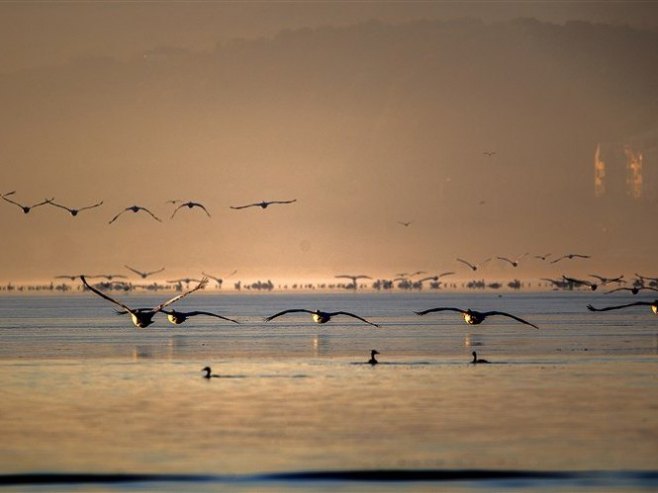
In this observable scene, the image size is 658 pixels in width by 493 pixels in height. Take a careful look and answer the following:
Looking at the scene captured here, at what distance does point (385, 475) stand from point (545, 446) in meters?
5.94

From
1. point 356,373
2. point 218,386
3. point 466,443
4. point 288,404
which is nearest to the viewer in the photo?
point 466,443

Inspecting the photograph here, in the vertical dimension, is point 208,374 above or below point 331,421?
above

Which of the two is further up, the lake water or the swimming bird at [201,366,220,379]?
the swimming bird at [201,366,220,379]

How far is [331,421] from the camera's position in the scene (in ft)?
138

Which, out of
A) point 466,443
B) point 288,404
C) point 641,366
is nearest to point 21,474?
point 466,443

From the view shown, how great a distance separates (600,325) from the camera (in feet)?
385

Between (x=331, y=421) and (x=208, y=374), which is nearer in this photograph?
(x=331, y=421)

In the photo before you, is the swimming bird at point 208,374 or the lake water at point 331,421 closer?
the lake water at point 331,421

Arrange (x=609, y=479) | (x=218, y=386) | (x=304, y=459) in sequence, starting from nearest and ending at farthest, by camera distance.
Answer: (x=609, y=479) < (x=304, y=459) < (x=218, y=386)

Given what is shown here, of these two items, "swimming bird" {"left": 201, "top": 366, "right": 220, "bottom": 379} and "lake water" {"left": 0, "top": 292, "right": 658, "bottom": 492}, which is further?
"swimming bird" {"left": 201, "top": 366, "right": 220, "bottom": 379}

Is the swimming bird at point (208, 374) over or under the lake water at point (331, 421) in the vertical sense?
over

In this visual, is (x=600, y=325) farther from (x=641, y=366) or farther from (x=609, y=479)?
(x=609, y=479)

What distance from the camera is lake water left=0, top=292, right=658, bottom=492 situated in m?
32.7

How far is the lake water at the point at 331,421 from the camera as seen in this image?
107 feet
